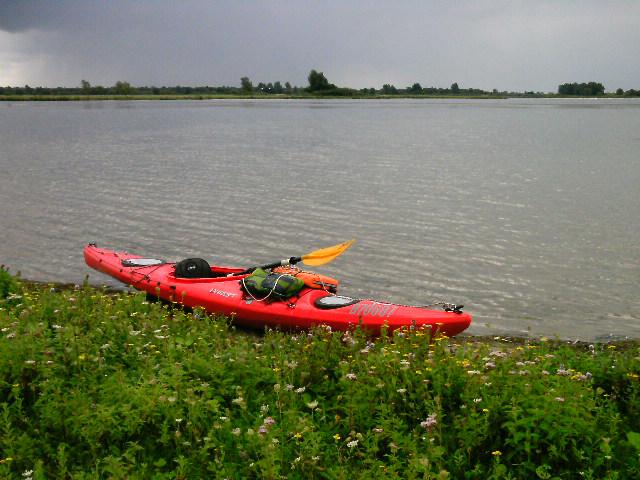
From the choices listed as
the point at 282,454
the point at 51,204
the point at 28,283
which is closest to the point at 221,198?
the point at 51,204

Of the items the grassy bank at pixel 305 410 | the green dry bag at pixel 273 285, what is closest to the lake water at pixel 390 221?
the green dry bag at pixel 273 285

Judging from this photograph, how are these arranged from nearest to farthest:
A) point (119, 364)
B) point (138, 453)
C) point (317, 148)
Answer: point (138, 453), point (119, 364), point (317, 148)

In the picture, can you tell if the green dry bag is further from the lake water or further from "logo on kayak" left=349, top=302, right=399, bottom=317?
the lake water

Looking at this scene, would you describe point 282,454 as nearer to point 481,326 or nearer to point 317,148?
point 481,326

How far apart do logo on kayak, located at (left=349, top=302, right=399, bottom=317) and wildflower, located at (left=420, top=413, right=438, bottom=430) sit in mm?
3922

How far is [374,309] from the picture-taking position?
859 cm

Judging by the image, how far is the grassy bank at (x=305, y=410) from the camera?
4223 millimetres

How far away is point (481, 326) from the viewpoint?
9.52 meters

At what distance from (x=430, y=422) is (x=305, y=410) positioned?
1.27 metres

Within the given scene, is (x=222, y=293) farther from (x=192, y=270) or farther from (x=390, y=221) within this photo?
(x=390, y=221)

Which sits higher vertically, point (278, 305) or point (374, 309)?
point (374, 309)

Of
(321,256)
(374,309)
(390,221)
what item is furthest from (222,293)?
(390,221)

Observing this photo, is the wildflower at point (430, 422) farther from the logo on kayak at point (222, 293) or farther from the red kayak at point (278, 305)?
the logo on kayak at point (222, 293)

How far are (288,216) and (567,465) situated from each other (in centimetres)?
1413
